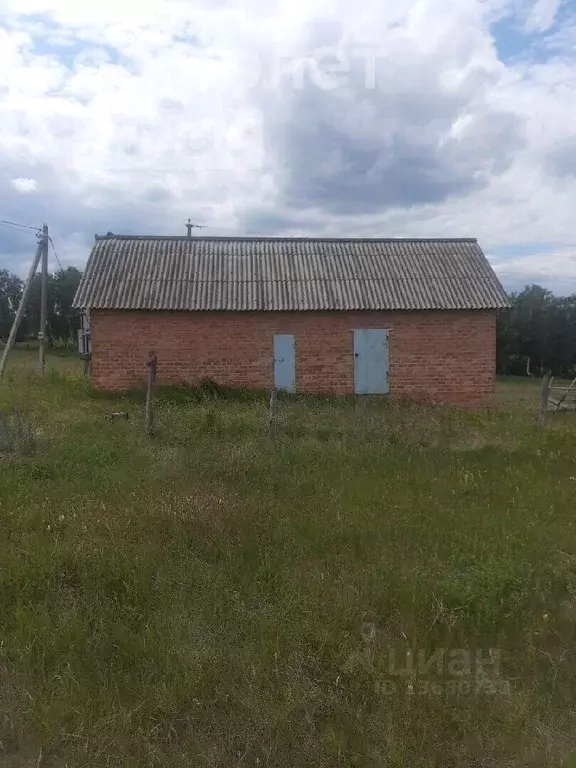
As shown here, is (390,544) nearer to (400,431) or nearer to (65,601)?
(65,601)

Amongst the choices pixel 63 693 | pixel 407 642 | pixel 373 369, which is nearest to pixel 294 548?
pixel 407 642

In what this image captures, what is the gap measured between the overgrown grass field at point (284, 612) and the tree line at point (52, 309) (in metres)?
41.4

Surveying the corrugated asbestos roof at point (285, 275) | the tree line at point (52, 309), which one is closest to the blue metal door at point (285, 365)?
the corrugated asbestos roof at point (285, 275)

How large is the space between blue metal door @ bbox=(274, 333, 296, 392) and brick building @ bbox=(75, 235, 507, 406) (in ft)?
0.08

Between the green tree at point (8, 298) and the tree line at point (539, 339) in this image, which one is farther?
the green tree at point (8, 298)

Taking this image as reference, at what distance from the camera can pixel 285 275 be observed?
1554cm

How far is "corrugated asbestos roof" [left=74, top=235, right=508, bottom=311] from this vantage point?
14.5 meters

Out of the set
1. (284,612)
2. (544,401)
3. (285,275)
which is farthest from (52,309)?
(284,612)

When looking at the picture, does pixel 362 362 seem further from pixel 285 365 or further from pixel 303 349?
pixel 285 365

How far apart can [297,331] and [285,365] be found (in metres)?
0.85

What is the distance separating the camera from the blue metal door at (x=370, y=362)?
14602mm

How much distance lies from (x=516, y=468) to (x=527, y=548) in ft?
8.77

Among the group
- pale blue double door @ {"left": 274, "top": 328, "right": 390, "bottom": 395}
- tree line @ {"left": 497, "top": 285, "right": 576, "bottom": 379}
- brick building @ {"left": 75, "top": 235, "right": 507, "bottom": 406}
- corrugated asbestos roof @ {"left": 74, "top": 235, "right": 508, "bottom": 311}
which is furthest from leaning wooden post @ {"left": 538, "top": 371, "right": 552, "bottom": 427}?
tree line @ {"left": 497, "top": 285, "right": 576, "bottom": 379}

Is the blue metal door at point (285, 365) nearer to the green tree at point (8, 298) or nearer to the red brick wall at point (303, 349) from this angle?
the red brick wall at point (303, 349)
